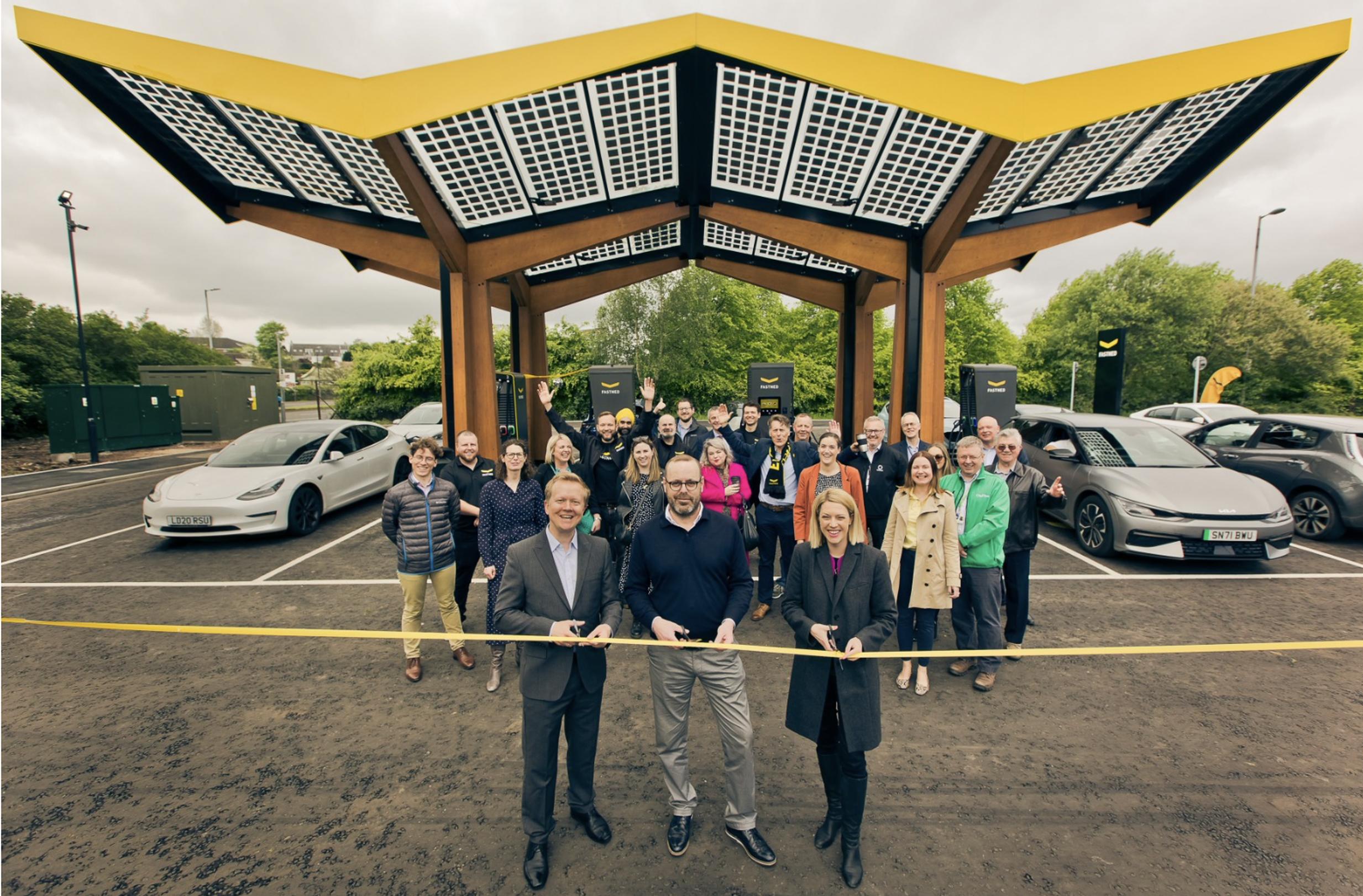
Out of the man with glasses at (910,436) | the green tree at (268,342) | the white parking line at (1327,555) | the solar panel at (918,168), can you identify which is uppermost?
the green tree at (268,342)

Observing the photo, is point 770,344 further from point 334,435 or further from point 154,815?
point 154,815

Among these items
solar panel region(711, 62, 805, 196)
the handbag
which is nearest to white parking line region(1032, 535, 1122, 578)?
the handbag

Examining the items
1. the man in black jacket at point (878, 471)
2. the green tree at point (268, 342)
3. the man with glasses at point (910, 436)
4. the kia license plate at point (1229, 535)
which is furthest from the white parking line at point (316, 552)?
the green tree at point (268, 342)

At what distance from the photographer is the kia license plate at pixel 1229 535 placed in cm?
568

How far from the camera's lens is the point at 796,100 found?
7.43 m

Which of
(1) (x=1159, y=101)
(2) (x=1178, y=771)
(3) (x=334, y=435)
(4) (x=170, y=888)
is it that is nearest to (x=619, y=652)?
(4) (x=170, y=888)

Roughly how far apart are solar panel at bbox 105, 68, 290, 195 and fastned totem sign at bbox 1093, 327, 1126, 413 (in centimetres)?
1602

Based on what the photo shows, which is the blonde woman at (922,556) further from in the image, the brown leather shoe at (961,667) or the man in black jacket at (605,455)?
the man in black jacket at (605,455)

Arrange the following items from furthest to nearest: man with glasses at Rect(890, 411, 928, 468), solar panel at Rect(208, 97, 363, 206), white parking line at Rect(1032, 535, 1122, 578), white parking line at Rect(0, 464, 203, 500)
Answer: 1. white parking line at Rect(0, 464, 203, 500)
2. solar panel at Rect(208, 97, 363, 206)
3. white parking line at Rect(1032, 535, 1122, 578)
4. man with glasses at Rect(890, 411, 928, 468)

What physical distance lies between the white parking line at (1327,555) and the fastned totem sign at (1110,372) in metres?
4.67

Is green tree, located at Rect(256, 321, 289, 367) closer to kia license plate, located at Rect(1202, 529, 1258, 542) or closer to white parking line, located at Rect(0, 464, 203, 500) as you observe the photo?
white parking line, located at Rect(0, 464, 203, 500)

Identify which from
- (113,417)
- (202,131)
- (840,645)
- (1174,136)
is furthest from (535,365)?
(113,417)

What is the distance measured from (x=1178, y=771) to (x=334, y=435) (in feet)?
34.3

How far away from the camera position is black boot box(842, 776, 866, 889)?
223cm
